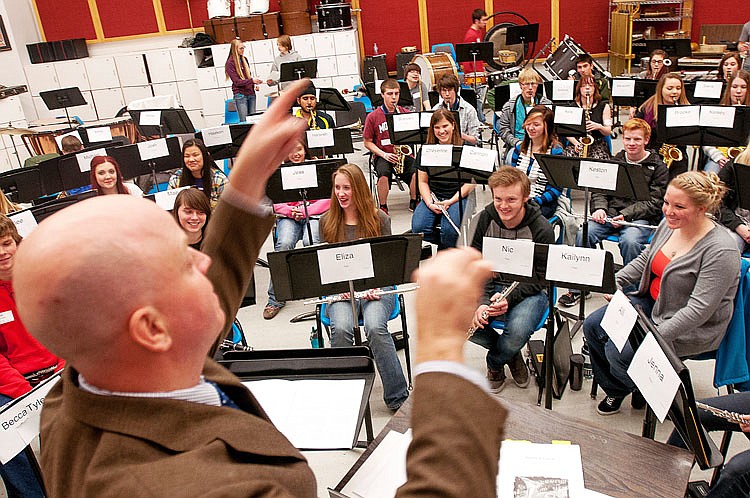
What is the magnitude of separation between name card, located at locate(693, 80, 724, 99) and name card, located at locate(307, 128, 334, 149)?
3.99m

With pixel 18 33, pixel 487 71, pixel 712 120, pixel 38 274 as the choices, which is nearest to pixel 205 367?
pixel 38 274

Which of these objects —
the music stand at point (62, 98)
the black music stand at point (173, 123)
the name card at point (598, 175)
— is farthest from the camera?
the music stand at point (62, 98)

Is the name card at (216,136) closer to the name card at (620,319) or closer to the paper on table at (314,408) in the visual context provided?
the paper on table at (314,408)

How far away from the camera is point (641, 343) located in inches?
89.4

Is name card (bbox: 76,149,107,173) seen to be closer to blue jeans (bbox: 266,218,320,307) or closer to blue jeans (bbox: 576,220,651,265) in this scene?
blue jeans (bbox: 266,218,320,307)

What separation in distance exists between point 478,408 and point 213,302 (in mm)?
450

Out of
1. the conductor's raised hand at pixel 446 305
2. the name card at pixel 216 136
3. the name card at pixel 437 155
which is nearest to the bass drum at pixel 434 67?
the name card at pixel 216 136

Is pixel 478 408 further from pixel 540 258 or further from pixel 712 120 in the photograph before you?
pixel 712 120

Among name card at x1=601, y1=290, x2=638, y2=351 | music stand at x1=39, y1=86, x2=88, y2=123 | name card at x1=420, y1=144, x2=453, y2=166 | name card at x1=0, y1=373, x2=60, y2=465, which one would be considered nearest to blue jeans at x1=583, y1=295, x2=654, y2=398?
name card at x1=601, y1=290, x2=638, y2=351

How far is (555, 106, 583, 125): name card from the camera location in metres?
5.74

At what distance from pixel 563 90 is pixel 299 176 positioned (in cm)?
396

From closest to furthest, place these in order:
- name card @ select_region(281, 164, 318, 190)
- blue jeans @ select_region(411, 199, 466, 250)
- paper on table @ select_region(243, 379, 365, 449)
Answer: paper on table @ select_region(243, 379, 365, 449) → name card @ select_region(281, 164, 318, 190) → blue jeans @ select_region(411, 199, 466, 250)

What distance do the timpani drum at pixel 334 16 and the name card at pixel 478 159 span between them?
861cm

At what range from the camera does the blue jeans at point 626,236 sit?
460 cm
